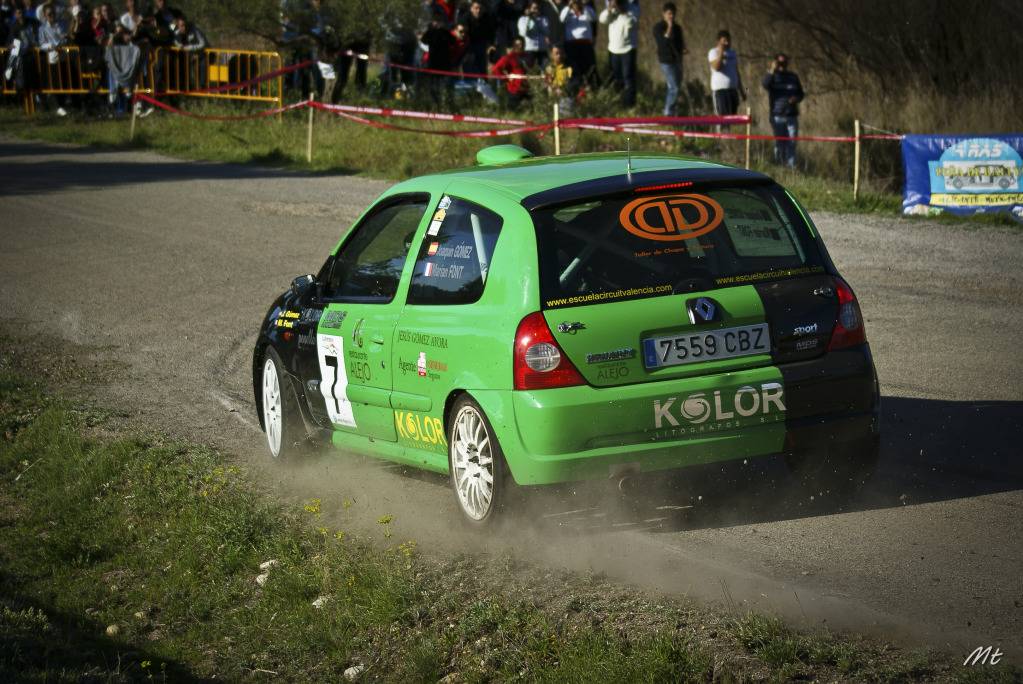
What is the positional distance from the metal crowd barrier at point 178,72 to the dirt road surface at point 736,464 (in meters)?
9.74

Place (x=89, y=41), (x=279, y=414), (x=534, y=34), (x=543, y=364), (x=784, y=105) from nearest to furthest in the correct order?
(x=543, y=364) → (x=279, y=414) → (x=784, y=105) → (x=534, y=34) → (x=89, y=41)

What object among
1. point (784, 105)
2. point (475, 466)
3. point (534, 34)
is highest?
point (534, 34)

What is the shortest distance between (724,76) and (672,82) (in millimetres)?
2278

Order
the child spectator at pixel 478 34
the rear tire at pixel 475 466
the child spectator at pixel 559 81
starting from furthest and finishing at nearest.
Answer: the child spectator at pixel 478 34 → the child spectator at pixel 559 81 → the rear tire at pixel 475 466

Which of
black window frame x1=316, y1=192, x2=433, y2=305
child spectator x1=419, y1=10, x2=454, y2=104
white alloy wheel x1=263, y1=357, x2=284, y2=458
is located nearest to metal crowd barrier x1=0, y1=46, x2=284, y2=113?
child spectator x1=419, y1=10, x2=454, y2=104

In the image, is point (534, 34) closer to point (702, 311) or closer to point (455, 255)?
point (455, 255)

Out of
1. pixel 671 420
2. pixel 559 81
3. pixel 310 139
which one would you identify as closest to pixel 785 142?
pixel 559 81

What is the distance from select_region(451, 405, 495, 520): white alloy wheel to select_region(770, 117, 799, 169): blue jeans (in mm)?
16455

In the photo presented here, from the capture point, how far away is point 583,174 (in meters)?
6.85

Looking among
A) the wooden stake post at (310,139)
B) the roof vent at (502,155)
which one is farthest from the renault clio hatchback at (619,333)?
the wooden stake post at (310,139)

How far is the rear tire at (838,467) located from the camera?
6.73 meters

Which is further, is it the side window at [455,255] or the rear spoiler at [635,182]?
the side window at [455,255]

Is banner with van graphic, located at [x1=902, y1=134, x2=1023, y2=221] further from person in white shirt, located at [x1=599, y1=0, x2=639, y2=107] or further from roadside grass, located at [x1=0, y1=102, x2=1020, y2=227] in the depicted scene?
person in white shirt, located at [x1=599, y1=0, x2=639, y2=107]

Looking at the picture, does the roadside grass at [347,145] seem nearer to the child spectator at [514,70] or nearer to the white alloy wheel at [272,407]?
the child spectator at [514,70]
